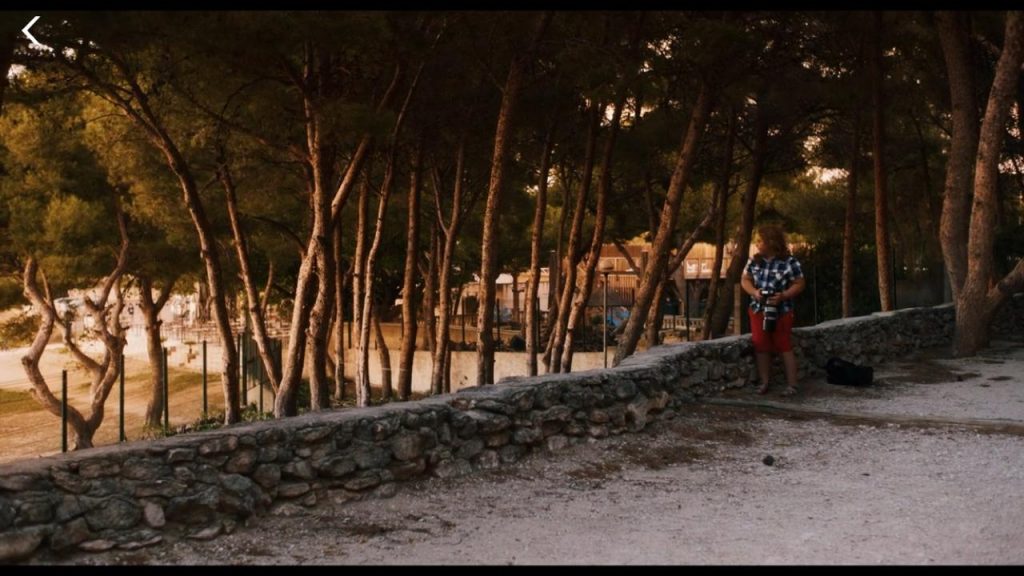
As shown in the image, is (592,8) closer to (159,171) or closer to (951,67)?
(951,67)

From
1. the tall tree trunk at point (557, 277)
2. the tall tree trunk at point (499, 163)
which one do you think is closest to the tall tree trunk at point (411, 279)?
the tall tree trunk at point (557, 277)

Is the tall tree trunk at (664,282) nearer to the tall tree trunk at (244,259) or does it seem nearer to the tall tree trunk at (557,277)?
the tall tree trunk at (557,277)

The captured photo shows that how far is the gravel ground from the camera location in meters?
6.25

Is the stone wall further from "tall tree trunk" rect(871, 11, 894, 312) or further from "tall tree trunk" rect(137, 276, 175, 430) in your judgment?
"tall tree trunk" rect(137, 276, 175, 430)

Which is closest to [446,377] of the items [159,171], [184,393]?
[159,171]

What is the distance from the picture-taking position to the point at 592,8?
54.2 feet

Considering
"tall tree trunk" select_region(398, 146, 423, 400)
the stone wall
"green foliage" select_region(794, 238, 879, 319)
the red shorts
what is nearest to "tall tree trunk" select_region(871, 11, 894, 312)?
"green foliage" select_region(794, 238, 879, 319)

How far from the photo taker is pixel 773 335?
1224cm

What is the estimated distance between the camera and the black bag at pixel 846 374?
13250mm

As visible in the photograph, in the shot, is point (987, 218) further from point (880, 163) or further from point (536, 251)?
point (536, 251)

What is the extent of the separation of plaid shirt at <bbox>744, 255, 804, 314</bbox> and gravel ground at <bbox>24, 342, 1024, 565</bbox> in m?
1.39

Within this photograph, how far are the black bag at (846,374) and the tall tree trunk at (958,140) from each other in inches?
192

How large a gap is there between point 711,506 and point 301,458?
2.82 meters

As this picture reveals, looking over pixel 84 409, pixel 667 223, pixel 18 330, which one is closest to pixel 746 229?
pixel 667 223
